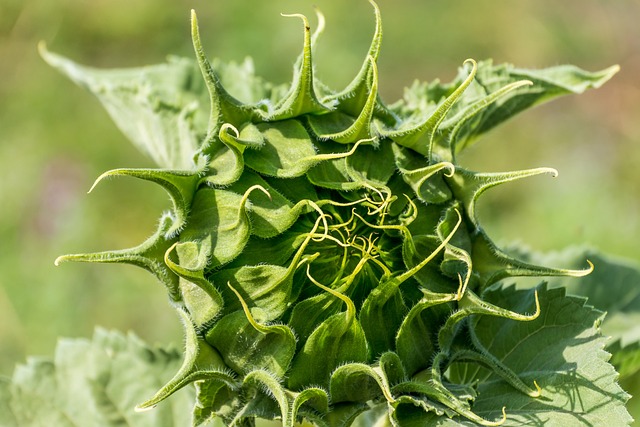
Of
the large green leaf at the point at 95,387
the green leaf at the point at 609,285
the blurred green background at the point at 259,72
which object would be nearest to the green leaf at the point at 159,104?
the large green leaf at the point at 95,387

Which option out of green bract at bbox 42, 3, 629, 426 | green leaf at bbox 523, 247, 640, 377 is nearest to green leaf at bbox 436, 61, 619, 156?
green bract at bbox 42, 3, 629, 426

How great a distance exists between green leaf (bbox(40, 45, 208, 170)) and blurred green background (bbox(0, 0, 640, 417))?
7.60 feet

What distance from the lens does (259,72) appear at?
655cm

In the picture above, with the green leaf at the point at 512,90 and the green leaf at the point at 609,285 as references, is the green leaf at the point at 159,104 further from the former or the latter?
the green leaf at the point at 609,285

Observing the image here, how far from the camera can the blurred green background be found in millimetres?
5332

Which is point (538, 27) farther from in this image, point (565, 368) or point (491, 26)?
point (565, 368)

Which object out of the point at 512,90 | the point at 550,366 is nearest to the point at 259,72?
the point at 512,90

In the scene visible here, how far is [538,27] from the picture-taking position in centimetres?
726

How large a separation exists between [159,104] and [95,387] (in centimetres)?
92

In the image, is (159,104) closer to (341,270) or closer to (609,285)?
(341,270)

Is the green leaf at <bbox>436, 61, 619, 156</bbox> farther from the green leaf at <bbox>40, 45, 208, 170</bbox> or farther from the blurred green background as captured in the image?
the blurred green background

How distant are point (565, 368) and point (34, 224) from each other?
429 cm

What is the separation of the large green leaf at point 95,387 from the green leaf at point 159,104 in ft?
2.07

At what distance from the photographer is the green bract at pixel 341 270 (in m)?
2.00
